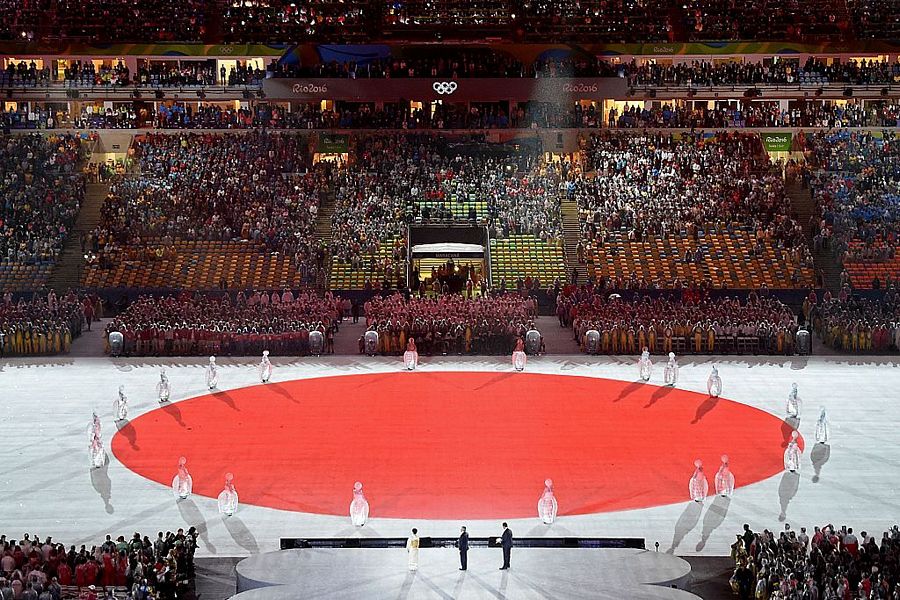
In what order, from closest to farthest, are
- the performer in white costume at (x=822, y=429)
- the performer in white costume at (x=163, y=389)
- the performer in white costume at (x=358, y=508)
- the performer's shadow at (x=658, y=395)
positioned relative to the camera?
the performer in white costume at (x=358, y=508)
the performer in white costume at (x=822, y=429)
the performer in white costume at (x=163, y=389)
the performer's shadow at (x=658, y=395)

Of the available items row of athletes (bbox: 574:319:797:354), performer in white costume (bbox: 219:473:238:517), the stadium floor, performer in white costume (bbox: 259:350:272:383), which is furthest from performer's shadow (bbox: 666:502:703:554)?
row of athletes (bbox: 574:319:797:354)

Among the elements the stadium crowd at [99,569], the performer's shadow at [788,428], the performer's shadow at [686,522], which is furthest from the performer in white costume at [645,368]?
the stadium crowd at [99,569]

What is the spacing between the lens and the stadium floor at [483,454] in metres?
25.3

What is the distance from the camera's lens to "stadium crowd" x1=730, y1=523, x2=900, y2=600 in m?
20.1

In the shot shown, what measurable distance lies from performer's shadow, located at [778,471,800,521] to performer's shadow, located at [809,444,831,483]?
53 centimetres

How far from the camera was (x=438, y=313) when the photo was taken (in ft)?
140

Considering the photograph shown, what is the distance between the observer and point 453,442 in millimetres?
31234

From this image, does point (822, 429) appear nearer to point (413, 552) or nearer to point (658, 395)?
point (658, 395)

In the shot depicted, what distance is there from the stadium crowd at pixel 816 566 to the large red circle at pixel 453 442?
460 cm

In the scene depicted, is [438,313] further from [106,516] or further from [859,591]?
[859,591]

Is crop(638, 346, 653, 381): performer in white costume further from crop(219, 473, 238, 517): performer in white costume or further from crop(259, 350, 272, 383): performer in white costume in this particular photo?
crop(219, 473, 238, 517): performer in white costume

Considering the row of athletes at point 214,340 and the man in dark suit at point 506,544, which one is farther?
the row of athletes at point 214,340

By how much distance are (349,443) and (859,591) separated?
14002mm

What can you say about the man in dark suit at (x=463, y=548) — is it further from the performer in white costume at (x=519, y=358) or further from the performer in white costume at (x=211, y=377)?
the performer in white costume at (x=519, y=358)
